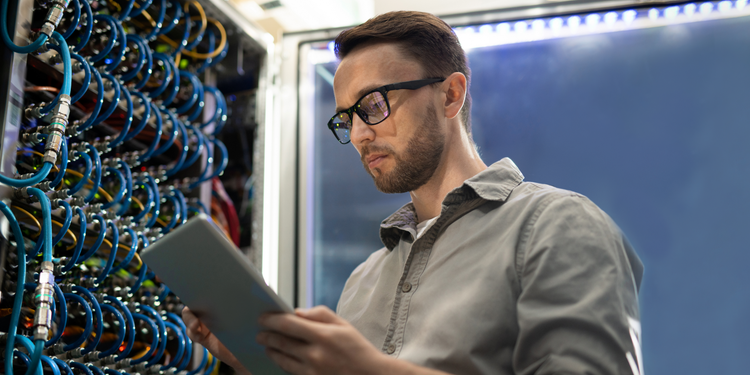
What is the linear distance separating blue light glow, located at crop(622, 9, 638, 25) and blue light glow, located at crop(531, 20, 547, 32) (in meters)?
0.22

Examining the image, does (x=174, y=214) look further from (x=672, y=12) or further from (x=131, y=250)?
(x=672, y=12)

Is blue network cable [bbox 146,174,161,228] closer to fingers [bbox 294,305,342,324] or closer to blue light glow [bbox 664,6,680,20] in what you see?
fingers [bbox 294,305,342,324]

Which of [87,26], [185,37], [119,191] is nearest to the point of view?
[87,26]

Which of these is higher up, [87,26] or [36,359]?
[87,26]

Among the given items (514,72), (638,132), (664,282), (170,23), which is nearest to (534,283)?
(664,282)

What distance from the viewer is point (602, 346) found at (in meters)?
0.78

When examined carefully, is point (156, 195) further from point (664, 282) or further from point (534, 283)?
A: point (664, 282)

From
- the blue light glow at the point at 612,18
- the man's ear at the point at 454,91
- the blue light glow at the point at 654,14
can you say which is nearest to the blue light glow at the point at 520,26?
the blue light glow at the point at 612,18

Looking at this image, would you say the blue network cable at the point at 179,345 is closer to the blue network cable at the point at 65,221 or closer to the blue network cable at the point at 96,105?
the blue network cable at the point at 65,221

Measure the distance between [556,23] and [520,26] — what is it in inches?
4.0

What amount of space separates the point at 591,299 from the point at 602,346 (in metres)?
0.06

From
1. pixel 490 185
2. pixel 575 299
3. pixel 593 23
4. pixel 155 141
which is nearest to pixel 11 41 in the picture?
pixel 155 141

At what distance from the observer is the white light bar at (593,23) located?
1561 millimetres

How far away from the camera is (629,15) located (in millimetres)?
1611
